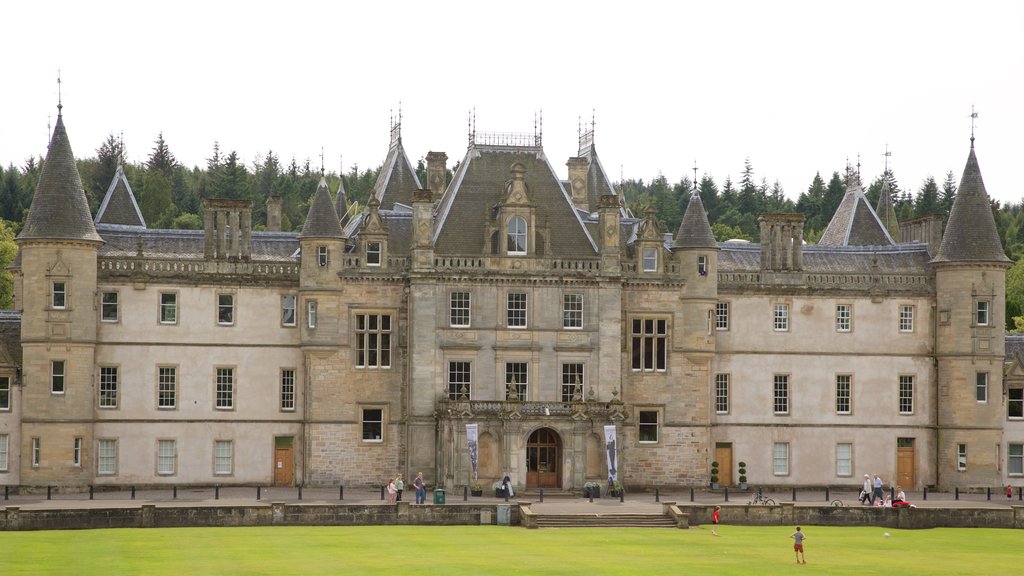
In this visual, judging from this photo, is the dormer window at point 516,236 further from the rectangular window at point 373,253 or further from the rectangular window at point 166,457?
the rectangular window at point 166,457

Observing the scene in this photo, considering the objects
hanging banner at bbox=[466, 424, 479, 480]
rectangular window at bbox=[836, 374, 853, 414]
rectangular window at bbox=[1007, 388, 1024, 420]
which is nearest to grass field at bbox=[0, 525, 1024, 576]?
hanging banner at bbox=[466, 424, 479, 480]

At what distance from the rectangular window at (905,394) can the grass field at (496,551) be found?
60.3ft

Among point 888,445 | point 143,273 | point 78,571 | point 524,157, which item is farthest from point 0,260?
point 78,571

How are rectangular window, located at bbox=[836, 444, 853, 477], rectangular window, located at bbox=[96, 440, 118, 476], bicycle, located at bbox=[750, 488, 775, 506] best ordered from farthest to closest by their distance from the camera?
rectangular window, located at bbox=[836, 444, 853, 477]
rectangular window, located at bbox=[96, 440, 118, 476]
bicycle, located at bbox=[750, 488, 775, 506]

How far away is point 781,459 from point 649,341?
875cm

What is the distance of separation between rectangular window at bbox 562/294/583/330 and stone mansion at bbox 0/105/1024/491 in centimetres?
13

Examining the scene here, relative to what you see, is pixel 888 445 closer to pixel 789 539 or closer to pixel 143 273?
pixel 789 539

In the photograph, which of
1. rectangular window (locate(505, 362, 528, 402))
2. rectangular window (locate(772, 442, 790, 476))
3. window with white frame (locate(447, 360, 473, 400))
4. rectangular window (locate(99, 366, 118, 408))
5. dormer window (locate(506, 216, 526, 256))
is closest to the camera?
rectangular window (locate(99, 366, 118, 408))

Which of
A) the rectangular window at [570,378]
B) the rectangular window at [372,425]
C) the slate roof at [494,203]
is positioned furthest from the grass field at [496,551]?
the slate roof at [494,203]

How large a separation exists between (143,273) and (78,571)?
29934 mm

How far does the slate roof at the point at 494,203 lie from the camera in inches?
2864

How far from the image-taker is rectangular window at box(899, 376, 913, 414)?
3012 inches

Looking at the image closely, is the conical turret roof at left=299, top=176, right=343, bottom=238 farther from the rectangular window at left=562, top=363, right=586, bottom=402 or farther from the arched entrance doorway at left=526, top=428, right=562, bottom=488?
the arched entrance doorway at left=526, top=428, right=562, bottom=488

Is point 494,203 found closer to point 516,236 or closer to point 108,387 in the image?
point 516,236
